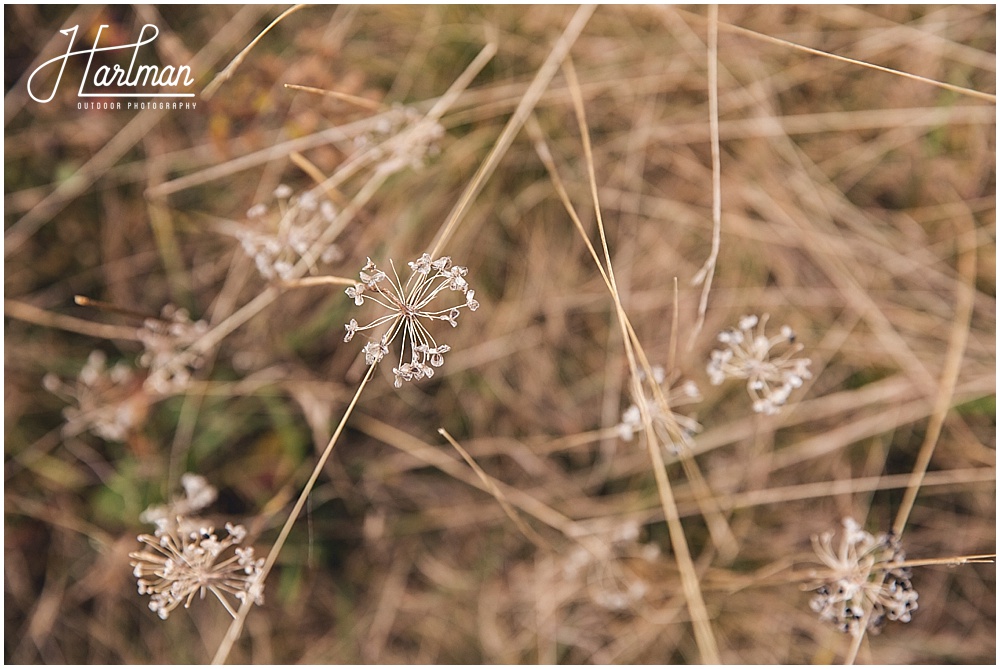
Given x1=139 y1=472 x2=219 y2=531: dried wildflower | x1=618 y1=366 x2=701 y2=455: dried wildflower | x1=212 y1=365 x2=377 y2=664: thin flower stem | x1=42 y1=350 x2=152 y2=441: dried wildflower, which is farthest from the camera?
x1=42 y1=350 x2=152 y2=441: dried wildflower

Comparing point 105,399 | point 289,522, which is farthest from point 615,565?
point 105,399

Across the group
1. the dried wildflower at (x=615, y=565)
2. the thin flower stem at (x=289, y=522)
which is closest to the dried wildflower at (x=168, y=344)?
the thin flower stem at (x=289, y=522)

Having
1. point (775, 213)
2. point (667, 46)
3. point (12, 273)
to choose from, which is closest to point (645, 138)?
point (667, 46)

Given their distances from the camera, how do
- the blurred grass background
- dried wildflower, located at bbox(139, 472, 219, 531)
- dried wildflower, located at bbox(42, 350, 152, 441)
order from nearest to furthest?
dried wildflower, located at bbox(139, 472, 219, 531)
dried wildflower, located at bbox(42, 350, 152, 441)
the blurred grass background

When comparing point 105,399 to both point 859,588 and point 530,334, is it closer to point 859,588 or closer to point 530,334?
point 530,334

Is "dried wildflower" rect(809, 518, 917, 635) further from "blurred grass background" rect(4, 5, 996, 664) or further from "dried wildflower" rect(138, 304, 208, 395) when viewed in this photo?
"dried wildflower" rect(138, 304, 208, 395)

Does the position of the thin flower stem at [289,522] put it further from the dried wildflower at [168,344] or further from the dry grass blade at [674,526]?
the dry grass blade at [674,526]

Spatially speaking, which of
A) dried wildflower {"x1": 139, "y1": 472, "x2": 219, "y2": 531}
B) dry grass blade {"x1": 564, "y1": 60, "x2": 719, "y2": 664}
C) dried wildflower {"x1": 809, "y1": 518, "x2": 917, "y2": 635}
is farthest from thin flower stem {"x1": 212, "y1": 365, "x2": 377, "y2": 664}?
dried wildflower {"x1": 809, "y1": 518, "x2": 917, "y2": 635}
